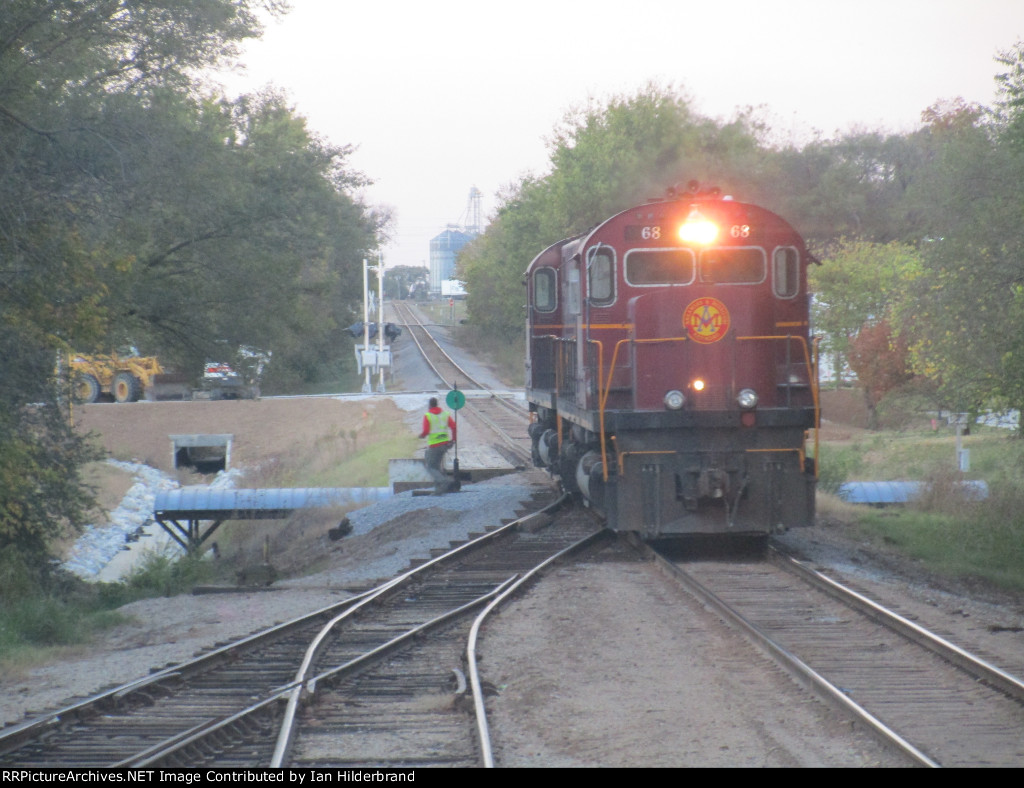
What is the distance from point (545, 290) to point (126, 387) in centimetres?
2907

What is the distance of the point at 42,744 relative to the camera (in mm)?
5516

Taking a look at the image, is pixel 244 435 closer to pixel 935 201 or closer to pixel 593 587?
pixel 935 201

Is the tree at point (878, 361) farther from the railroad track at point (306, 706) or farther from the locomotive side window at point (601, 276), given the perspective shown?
the railroad track at point (306, 706)

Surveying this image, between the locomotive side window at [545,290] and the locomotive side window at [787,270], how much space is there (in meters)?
3.85

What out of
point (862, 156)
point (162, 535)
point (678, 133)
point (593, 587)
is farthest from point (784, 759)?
point (862, 156)

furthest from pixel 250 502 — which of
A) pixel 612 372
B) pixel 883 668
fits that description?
pixel 883 668

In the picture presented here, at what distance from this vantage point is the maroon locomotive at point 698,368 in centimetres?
1058

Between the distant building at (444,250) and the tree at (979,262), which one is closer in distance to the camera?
the tree at (979,262)

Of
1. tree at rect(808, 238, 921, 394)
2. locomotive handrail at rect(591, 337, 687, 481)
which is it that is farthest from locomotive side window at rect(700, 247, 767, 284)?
tree at rect(808, 238, 921, 394)

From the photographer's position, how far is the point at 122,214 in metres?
13.2

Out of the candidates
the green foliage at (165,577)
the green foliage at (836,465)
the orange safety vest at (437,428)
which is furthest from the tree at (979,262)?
the green foliage at (165,577)

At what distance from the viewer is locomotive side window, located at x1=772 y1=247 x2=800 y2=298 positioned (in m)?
11.1

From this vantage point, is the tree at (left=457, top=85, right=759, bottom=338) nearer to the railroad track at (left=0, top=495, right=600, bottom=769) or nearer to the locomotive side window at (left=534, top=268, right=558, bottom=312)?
the locomotive side window at (left=534, top=268, right=558, bottom=312)

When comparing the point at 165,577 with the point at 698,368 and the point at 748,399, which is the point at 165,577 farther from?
the point at 748,399
